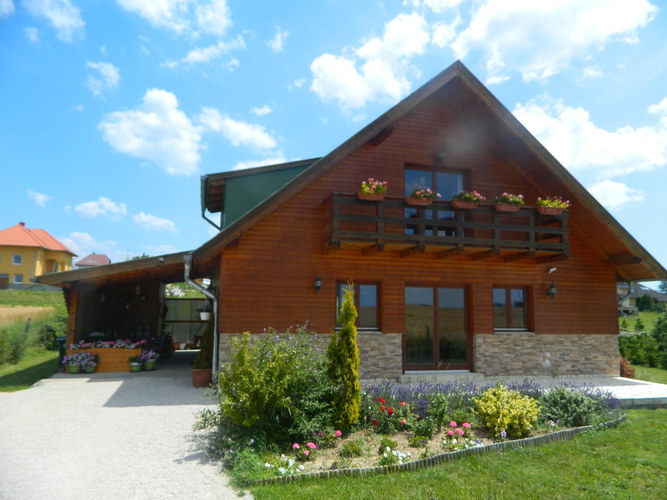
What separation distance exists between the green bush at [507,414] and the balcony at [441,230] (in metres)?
4.27

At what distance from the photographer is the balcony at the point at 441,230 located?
995 centimetres

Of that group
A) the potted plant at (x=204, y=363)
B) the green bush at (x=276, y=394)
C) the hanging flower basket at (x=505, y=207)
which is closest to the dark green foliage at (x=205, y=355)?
the potted plant at (x=204, y=363)

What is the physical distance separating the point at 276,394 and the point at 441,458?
2.25 m

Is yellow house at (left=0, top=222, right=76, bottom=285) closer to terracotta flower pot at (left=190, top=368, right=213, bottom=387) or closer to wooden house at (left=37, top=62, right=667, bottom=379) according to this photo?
wooden house at (left=37, top=62, right=667, bottom=379)

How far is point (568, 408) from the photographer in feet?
23.3

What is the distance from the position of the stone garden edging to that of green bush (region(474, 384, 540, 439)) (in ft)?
0.75

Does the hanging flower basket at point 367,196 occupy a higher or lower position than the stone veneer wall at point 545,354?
higher

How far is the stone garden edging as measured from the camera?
4846 millimetres

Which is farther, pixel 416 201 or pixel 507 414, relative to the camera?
pixel 416 201

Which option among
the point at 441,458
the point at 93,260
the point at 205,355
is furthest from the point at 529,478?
the point at 93,260

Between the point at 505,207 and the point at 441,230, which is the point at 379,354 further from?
the point at 505,207

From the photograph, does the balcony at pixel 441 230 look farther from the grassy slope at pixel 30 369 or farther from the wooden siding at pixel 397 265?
the grassy slope at pixel 30 369

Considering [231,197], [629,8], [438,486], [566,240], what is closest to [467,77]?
[629,8]

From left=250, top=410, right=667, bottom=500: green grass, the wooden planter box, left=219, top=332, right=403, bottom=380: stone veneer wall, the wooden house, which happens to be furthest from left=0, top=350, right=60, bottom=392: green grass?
left=250, top=410, right=667, bottom=500: green grass
